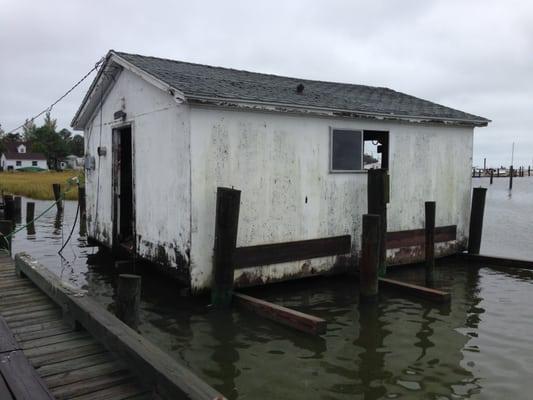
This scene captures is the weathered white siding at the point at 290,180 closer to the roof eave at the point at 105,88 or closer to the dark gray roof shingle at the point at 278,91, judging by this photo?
the dark gray roof shingle at the point at 278,91

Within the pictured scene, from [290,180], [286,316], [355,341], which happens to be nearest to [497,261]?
[290,180]

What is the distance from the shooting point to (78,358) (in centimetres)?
491

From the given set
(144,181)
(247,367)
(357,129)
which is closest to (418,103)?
(357,129)

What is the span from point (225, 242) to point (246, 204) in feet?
3.81

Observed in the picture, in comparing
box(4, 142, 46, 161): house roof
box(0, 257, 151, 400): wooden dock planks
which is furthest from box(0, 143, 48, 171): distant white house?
box(0, 257, 151, 400): wooden dock planks

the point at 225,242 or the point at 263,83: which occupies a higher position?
the point at 263,83

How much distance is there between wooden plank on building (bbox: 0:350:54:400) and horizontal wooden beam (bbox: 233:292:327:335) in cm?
373

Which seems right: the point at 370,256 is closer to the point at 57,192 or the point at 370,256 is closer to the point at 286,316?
the point at 286,316

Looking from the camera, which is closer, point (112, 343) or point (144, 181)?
point (112, 343)

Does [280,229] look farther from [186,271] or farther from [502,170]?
[502,170]

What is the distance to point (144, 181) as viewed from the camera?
32.7ft

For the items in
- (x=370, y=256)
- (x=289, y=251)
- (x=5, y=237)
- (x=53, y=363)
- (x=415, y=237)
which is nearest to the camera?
(x=53, y=363)

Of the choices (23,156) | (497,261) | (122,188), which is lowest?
(497,261)

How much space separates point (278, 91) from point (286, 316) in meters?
4.82
